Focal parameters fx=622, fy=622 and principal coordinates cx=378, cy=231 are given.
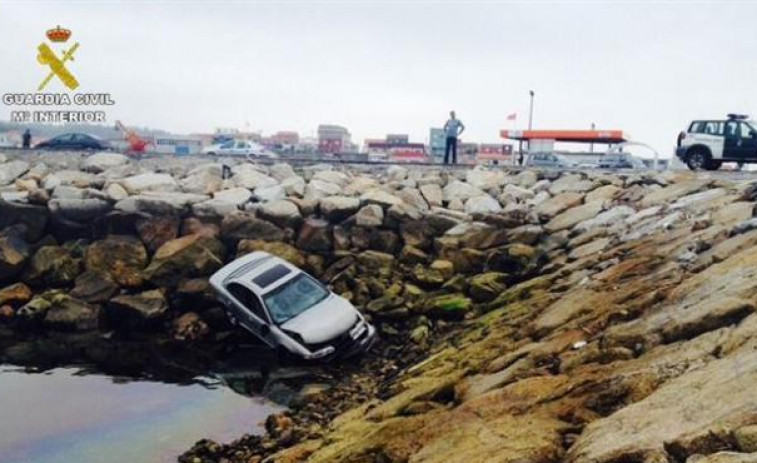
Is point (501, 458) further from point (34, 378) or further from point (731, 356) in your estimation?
point (34, 378)

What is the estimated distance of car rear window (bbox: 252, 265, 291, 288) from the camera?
1409cm

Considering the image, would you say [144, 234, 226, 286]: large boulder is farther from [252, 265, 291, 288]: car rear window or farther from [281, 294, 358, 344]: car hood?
[281, 294, 358, 344]: car hood

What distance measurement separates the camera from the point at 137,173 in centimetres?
2142

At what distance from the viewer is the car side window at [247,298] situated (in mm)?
13750

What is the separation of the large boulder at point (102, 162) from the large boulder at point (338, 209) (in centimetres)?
888

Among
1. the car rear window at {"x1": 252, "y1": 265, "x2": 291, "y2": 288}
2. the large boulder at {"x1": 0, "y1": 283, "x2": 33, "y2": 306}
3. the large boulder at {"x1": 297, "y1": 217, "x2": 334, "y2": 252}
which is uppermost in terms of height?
the large boulder at {"x1": 297, "y1": 217, "x2": 334, "y2": 252}

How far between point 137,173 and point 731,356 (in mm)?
19736

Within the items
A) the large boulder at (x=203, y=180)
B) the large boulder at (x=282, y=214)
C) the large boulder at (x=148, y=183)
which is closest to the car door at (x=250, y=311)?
the large boulder at (x=282, y=214)

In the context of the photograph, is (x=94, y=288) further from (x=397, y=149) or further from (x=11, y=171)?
(x=397, y=149)

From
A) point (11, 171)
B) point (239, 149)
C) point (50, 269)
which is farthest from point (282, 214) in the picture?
point (239, 149)

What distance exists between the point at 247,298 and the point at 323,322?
2.19 m

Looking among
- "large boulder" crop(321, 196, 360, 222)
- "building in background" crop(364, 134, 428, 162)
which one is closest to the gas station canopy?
"building in background" crop(364, 134, 428, 162)

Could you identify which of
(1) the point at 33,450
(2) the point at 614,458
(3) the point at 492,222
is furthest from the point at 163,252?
(2) the point at 614,458

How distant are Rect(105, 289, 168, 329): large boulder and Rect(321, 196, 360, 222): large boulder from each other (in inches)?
197
